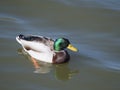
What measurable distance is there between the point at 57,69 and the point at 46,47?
0.55 metres

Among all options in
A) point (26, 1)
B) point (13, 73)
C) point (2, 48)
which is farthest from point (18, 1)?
point (13, 73)

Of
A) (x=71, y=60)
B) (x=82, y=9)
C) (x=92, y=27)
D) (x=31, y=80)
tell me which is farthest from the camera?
(x=82, y=9)

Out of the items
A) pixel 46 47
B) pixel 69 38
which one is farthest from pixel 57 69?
pixel 69 38

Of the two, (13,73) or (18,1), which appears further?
(18,1)

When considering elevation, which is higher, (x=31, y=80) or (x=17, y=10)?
(x=17, y=10)

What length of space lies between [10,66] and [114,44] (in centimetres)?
269

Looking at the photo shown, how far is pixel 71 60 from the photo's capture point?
429 inches

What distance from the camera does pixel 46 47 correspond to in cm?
1066

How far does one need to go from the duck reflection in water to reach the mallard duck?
0.09 metres

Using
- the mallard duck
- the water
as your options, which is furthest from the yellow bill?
the water

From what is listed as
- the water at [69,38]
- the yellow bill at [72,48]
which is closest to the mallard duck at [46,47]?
the yellow bill at [72,48]

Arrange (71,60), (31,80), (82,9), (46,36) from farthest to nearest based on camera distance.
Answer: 1. (82,9)
2. (46,36)
3. (71,60)
4. (31,80)

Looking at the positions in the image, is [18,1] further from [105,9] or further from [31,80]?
[31,80]

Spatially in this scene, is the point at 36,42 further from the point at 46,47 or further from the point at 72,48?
the point at 72,48
